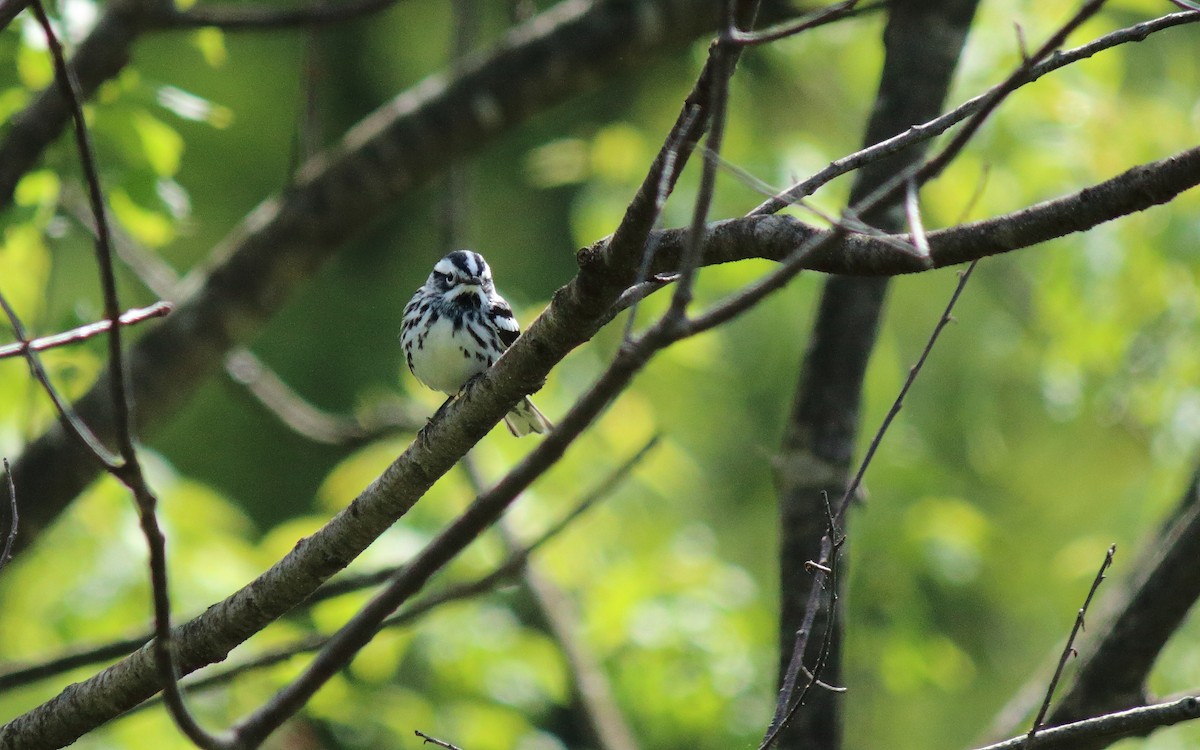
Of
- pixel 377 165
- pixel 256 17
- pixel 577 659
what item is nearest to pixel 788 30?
pixel 256 17

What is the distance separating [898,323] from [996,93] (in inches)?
286

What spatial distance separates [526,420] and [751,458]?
552 cm

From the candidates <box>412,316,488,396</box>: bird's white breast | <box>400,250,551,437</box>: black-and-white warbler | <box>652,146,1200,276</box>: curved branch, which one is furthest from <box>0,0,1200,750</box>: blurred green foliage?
<box>652,146,1200,276</box>: curved branch

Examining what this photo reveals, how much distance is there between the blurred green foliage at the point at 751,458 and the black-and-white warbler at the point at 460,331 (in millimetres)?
905

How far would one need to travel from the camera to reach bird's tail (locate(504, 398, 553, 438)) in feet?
17.1

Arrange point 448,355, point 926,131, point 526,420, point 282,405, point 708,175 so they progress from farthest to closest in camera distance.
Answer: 1. point 282,405
2. point 526,420
3. point 448,355
4. point 926,131
5. point 708,175

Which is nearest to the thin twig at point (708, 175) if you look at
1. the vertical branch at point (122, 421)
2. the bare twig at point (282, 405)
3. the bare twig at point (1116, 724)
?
the vertical branch at point (122, 421)

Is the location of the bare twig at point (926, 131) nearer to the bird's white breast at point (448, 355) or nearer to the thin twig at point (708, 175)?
the thin twig at point (708, 175)

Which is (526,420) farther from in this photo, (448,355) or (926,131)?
(926,131)

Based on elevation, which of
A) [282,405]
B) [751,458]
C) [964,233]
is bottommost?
[964,233]

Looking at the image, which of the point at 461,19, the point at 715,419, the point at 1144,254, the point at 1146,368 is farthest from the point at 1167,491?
the point at 461,19

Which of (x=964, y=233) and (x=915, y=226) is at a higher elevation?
(x=964, y=233)

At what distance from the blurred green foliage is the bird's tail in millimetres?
955

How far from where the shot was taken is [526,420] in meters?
5.36
